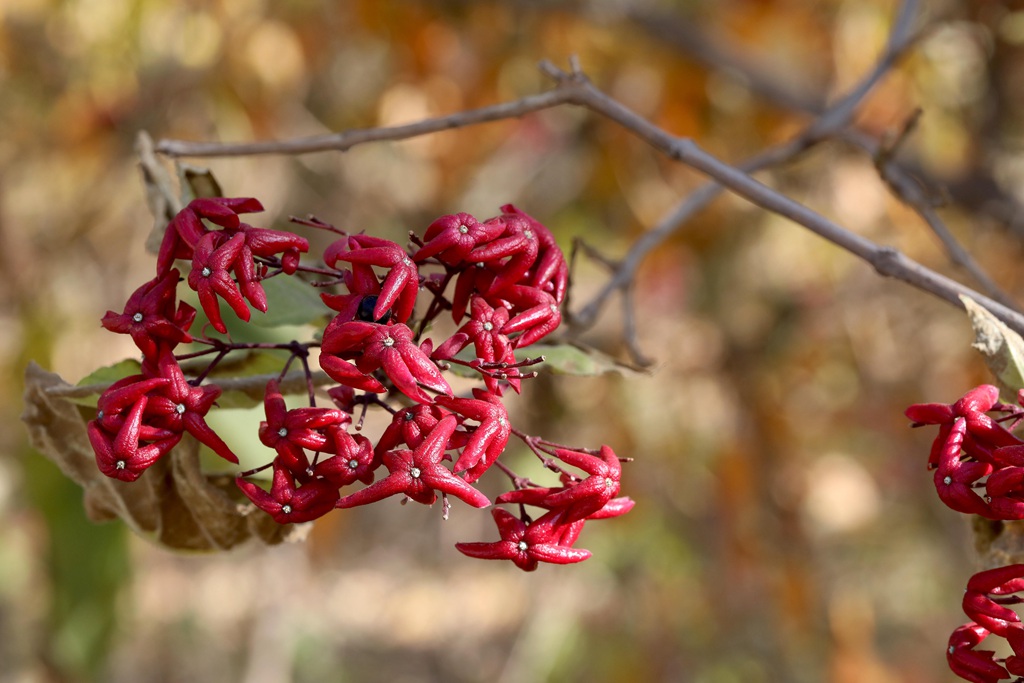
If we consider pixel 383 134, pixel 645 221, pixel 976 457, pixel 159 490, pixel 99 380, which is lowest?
pixel 645 221

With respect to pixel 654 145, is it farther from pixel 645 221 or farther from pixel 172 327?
pixel 645 221

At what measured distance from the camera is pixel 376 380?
2.57ft

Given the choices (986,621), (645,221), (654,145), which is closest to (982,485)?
(986,621)

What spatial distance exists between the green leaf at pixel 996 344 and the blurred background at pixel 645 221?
5.27 ft

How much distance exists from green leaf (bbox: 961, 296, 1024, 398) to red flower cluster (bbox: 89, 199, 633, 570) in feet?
1.06

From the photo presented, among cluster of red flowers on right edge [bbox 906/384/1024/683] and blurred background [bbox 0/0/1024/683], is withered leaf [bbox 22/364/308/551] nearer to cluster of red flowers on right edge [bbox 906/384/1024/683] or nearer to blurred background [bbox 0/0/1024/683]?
cluster of red flowers on right edge [bbox 906/384/1024/683]

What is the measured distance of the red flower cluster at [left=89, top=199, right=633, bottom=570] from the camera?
75cm

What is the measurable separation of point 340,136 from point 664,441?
287 centimetres

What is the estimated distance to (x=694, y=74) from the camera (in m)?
2.97

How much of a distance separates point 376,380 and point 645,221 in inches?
96.6

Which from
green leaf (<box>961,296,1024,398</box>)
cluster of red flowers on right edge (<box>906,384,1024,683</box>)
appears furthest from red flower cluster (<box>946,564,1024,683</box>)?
green leaf (<box>961,296,1024,398</box>)

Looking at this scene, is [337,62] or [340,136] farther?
[337,62]

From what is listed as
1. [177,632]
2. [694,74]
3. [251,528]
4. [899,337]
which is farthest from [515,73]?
[177,632]

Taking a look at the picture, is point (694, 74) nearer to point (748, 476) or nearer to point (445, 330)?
point (748, 476)
